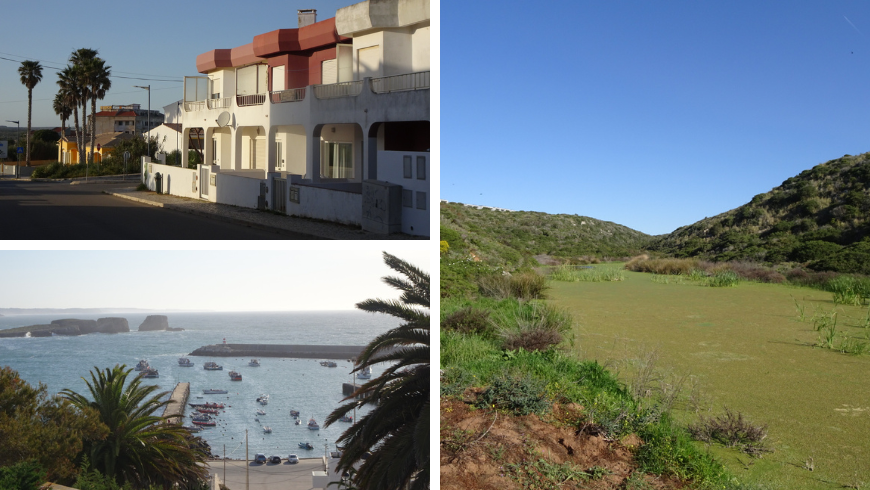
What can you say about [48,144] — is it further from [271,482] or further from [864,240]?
[864,240]

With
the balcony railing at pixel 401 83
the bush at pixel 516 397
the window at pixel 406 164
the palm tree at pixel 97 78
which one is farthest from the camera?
the balcony railing at pixel 401 83

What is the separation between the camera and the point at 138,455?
11.8 ft

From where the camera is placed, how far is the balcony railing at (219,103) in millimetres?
19000

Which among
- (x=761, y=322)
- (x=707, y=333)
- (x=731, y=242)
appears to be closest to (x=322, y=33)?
(x=707, y=333)

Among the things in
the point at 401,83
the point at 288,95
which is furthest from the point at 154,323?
the point at 288,95

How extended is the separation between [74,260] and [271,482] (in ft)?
4.59

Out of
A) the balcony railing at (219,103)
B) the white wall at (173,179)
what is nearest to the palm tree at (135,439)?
the white wall at (173,179)

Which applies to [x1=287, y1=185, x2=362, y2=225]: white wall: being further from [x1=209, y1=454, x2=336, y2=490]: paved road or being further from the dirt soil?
the dirt soil

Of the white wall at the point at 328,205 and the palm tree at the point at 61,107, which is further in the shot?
the palm tree at the point at 61,107

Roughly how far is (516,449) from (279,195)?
3096mm

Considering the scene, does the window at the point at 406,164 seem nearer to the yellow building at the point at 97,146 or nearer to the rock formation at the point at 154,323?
the rock formation at the point at 154,323

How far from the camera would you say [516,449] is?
5.82 metres

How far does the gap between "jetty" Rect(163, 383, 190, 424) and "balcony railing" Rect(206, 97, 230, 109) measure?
16.5 metres

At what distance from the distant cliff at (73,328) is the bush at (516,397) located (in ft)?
12.4
